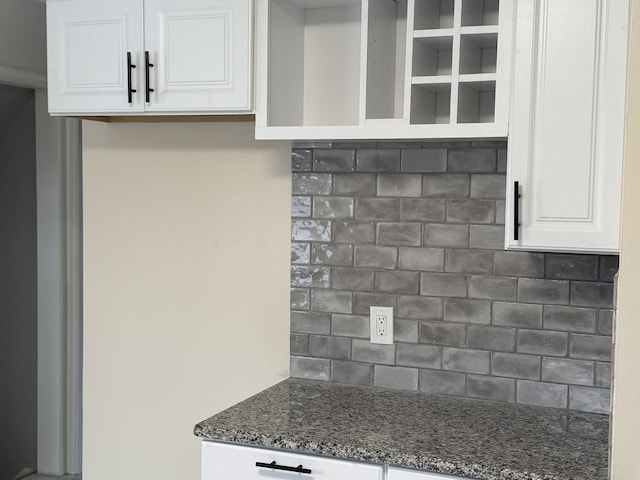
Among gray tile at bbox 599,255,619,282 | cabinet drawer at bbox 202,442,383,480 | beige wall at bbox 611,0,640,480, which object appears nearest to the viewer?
beige wall at bbox 611,0,640,480

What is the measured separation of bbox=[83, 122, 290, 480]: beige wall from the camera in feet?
9.45

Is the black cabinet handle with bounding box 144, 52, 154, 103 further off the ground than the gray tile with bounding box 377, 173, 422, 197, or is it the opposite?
the black cabinet handle with bounding box 144, 52, 154, 103

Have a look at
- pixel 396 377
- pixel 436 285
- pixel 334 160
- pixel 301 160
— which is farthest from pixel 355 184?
pixel 396 377

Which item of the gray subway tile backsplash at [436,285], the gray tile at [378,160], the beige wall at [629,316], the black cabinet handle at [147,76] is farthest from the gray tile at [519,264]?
the black cabinet handle at [147,76]

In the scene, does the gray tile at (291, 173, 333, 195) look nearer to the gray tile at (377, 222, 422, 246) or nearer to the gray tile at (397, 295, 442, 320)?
the gray tile at (377, 222, 422, 246)

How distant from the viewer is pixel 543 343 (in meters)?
2.50

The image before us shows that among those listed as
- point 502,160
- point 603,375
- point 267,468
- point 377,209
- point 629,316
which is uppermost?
point 502,160

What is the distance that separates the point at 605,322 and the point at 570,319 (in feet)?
0.33

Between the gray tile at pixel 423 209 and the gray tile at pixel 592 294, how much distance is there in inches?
18.5

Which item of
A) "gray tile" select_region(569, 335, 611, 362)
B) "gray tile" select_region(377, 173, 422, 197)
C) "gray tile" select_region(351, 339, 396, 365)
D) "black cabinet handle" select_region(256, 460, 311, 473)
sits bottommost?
"black cabinet handle" select_region(256, 460, 311, 473)

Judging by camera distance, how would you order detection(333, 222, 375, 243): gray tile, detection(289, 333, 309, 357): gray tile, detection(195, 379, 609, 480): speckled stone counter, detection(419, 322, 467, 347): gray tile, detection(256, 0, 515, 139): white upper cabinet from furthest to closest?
detection(289, 333, 309, 357): gray tile → detection(333, 222, 375, 243): gray tile → detection(419, 322, 467, 347): gray tile → detection(256, 0, 515, 139): white upper cabinet → detection(195, 379, 609, 480): speckled stone counter

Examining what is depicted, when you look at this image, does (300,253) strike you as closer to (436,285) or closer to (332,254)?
(332,254)

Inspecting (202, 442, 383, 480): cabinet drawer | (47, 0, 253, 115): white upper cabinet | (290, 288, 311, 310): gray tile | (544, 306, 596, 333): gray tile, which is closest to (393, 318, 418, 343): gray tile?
(290, 288, 311, 310): gray tile

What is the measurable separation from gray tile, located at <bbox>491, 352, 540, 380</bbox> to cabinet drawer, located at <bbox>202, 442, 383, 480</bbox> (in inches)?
25.5
